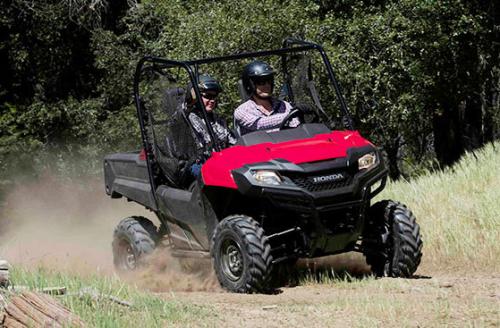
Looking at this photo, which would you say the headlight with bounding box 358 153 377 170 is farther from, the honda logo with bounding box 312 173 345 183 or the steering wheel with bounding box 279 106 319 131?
the steering wheel with bounding box 279 106 319 131

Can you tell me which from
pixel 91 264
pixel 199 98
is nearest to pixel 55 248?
pixel 91 264

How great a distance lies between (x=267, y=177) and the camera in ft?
28.2

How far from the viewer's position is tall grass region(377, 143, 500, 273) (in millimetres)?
10281

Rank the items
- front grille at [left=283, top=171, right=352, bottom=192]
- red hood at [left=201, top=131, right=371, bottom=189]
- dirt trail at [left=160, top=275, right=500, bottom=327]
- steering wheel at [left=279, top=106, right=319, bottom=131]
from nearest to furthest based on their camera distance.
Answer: dirt trail at [left=160, top=275, right=500, bottom=327], front grille at [left=283, top=171, right=352, bottom=192], red hood at [left=201, top=131, right=371, bottom=189], steering wheel at [left=279, top=106, right=319, bottom=131]

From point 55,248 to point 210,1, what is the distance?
7.94 m

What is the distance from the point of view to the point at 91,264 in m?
12.0

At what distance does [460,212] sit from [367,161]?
298cm

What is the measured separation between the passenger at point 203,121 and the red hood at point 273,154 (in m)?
0.31

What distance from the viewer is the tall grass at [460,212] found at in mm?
10281

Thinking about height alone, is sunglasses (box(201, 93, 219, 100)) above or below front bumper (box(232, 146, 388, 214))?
above

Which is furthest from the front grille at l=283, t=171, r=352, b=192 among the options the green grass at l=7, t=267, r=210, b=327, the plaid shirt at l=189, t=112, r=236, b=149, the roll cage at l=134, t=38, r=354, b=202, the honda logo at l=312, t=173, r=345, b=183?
the green grass at l=7, t=267, r=210, b=327

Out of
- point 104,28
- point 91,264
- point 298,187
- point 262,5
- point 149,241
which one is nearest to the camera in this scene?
point 298,187

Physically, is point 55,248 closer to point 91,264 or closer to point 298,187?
point 91,264

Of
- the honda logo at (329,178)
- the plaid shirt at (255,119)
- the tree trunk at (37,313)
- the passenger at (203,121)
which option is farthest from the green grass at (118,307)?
the plaid shirt at (255,119)
